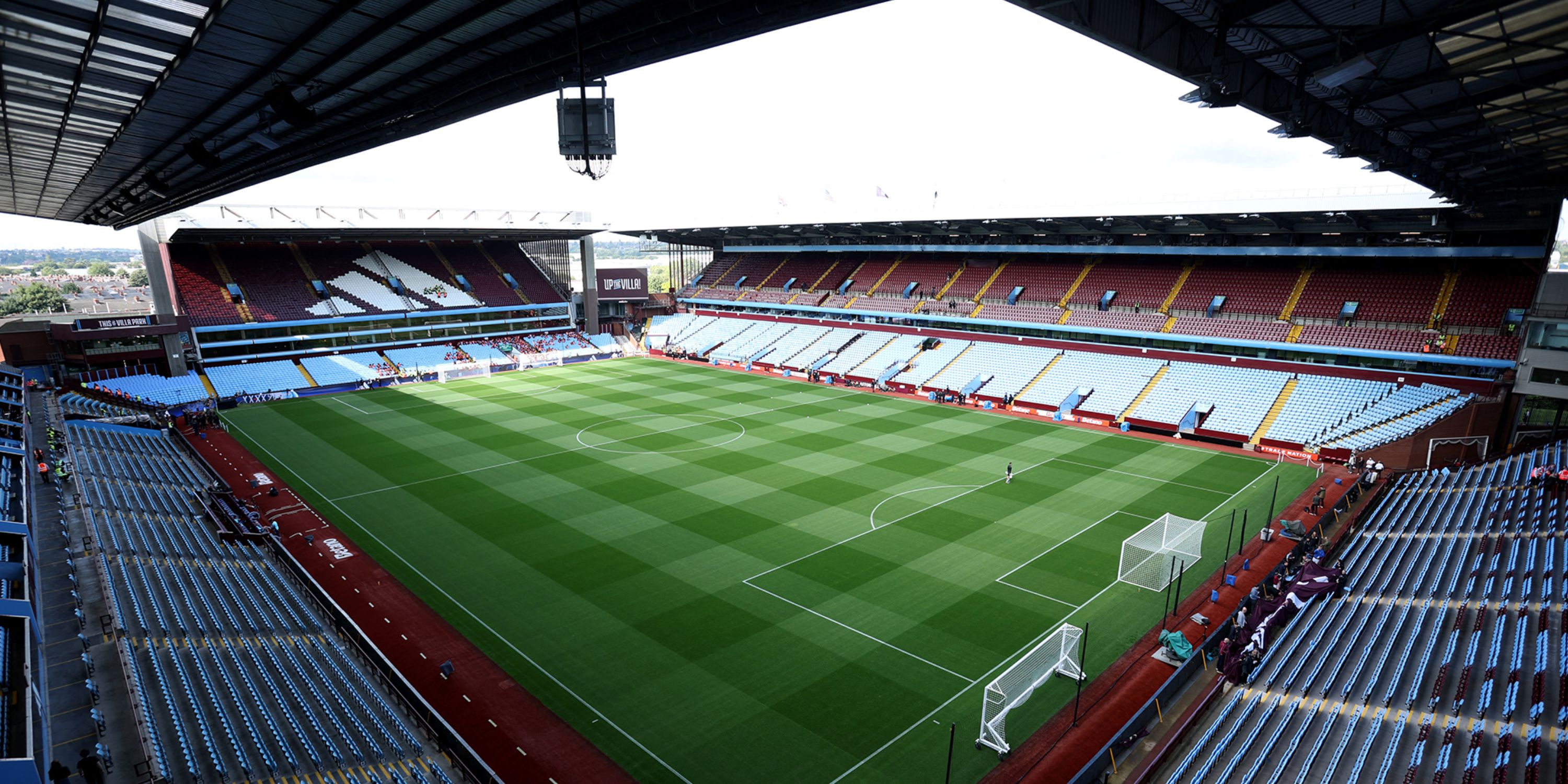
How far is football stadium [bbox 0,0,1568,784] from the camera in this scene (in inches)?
427

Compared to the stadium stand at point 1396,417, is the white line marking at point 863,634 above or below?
below

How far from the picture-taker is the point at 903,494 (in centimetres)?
2583

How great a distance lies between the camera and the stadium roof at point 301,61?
33.2 ft

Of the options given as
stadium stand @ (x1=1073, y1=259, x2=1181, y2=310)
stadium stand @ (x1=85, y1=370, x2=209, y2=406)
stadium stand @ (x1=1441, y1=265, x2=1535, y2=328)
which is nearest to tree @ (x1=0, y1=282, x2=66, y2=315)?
stadium stand @ (x1=85, y1=370, x2=209, y2=406)

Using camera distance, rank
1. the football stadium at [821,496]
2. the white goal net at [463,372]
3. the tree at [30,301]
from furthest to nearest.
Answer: the tree at [30,301] → the white goal net at [463,372] → the football stadium at [821,496]

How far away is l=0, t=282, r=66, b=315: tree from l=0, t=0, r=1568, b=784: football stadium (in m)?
56.1

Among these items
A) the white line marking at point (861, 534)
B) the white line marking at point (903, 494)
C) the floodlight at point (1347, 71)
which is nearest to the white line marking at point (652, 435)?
the white line marking at point (903, 494)

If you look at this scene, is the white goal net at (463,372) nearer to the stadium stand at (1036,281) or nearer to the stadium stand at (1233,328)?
the stadium stand at (1036,281)

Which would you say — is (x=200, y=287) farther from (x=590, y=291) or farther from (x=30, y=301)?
(x=30, y=301)

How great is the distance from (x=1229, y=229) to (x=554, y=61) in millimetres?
39947

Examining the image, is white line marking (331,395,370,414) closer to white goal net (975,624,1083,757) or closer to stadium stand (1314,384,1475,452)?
white goal net (975,624,1083,757)

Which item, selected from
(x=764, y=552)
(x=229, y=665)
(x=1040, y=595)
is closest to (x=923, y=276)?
(x=764, y=552)

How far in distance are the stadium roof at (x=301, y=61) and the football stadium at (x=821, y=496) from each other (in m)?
0.11

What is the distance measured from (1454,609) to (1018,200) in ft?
105
